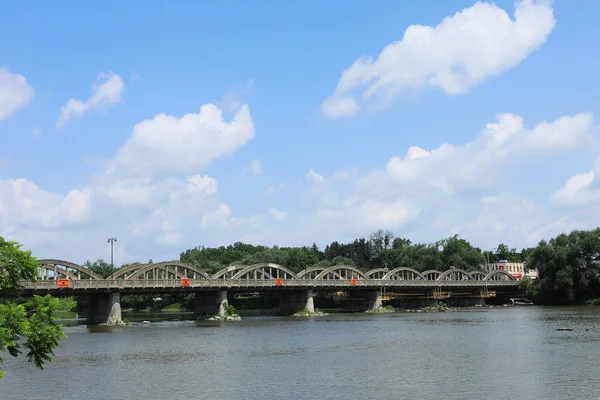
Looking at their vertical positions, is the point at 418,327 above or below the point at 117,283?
below

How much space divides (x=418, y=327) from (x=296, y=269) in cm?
10039

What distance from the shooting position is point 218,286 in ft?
319

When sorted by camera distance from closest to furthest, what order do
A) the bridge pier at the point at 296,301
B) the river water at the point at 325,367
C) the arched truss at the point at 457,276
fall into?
1. the river water at the point at 325,367
2. the bridge pier at the point at 296,301
3. the arched truss at the point at 457,276

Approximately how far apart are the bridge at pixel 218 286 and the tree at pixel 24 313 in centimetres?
3491

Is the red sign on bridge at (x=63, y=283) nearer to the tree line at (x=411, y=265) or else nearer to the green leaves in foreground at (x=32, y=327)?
the tree line at (x=411, y=265)

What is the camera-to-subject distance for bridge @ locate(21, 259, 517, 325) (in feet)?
272

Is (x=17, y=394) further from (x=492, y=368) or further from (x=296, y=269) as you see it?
(x=296, y=269)

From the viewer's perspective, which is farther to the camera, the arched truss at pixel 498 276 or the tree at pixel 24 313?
the arched truss at pixel 498 276

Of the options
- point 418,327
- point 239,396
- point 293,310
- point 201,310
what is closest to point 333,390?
point 239,396

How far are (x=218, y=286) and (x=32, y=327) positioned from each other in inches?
2991

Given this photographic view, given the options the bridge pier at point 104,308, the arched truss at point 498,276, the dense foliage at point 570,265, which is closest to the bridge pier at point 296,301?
the bridge pier at point 104,308

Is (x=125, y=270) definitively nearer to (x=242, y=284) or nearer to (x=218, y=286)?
(x=218, y=286)

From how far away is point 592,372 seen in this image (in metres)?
34.9

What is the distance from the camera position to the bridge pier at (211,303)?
100000 mm
